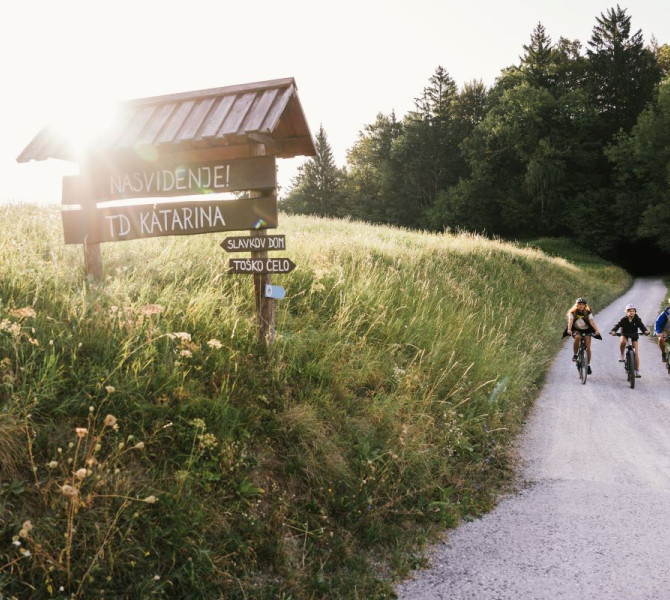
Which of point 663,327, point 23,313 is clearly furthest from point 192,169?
point 663,327

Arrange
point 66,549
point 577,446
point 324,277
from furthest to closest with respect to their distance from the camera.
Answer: point 324,277, point 577,446, point 66,549

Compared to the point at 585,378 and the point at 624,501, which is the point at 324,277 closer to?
the point at 624,501

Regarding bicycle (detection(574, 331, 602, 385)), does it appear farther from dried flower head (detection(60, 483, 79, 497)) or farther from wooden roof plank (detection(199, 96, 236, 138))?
dried flower head (detection(60, 483, 79, 497))

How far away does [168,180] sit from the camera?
5227 millimetres

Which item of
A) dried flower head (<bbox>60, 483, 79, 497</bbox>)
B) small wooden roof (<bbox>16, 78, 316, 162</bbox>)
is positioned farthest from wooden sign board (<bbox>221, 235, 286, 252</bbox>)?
dried flower head (<bbox>60, 483, 79, 497</bbox>)

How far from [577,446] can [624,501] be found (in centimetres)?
164

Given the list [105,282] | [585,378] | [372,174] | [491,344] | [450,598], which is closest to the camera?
[450,598]

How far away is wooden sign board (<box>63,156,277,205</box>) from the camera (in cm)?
503

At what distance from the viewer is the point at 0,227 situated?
7.05 metres

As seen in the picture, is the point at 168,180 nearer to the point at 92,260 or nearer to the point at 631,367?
the point at 92,260

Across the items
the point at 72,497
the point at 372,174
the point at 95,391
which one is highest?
the point at 372,174

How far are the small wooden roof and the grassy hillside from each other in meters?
1.33

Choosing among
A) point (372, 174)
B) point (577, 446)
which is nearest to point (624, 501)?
point (577, 446)

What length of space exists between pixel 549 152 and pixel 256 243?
51.2m
